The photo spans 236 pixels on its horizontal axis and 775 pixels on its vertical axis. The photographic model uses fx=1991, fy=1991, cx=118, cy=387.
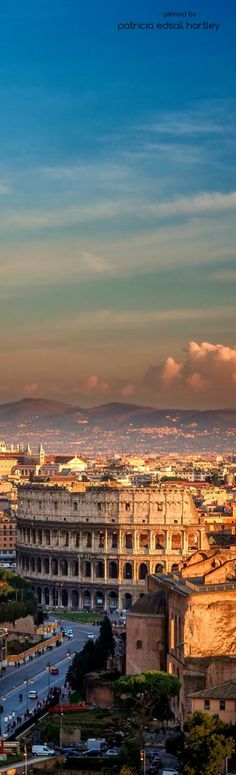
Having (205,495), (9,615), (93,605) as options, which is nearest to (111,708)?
(9,615)

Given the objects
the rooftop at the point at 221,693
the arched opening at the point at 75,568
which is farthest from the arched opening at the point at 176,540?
the rooftop at the point at 221,693

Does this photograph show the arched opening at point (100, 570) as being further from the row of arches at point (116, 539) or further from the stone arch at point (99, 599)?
the stone arch at point (99, 599)

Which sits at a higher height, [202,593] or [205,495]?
[205,495]

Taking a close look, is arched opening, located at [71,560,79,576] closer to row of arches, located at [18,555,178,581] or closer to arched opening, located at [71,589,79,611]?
row of arches, located at [18,555,178,581]

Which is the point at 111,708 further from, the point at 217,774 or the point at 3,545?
the point at 3,545

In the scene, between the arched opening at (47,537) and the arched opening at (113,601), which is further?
the arched opening at (47,537)

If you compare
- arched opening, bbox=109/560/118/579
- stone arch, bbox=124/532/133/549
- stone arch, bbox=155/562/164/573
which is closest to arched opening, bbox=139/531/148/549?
stone arch, bbox=124/532/133/549
